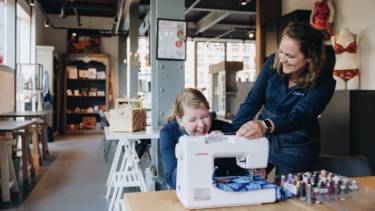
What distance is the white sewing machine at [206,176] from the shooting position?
122 cm

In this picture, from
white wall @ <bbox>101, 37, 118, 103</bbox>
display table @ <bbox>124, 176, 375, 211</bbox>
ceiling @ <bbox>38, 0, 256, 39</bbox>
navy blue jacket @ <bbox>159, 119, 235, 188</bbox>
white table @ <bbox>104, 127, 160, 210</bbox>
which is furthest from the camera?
white wall @ <bbox>101, 37, 118, 103</bbox>

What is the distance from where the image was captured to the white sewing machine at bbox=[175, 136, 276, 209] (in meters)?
1.22

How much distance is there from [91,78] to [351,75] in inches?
333

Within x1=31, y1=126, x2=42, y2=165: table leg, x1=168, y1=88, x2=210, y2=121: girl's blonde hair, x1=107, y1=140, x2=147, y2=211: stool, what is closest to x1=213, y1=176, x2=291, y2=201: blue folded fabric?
x1=168, y1=88, x2=210, y2=121: girl's blonde hair

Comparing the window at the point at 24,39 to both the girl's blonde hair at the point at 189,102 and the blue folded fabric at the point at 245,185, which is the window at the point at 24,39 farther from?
the blue folded fabric at the point at 245,185

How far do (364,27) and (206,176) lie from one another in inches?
146

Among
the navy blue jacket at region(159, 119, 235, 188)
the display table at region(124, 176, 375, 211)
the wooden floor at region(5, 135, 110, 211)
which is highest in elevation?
the navy blue jacket at region(159, 119, 235, 188)

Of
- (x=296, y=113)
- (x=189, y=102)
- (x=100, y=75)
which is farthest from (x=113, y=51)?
(x=296, y=113)

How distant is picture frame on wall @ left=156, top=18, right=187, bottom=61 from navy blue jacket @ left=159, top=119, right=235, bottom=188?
1.78 meters

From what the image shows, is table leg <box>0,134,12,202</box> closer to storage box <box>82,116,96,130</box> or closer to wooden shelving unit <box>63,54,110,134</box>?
wooden shelving unit <box>63,54,110,134</box>

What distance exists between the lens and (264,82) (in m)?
1.89

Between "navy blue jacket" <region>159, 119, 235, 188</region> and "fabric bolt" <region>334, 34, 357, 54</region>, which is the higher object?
"fabric bolt" <region>334, 34, 357, 54</region>

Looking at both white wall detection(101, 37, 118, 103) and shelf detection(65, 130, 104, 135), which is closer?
shelf detection(65, 130, 104, 135)

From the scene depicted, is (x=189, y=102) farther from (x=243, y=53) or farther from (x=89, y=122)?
(x=243, y=53)
